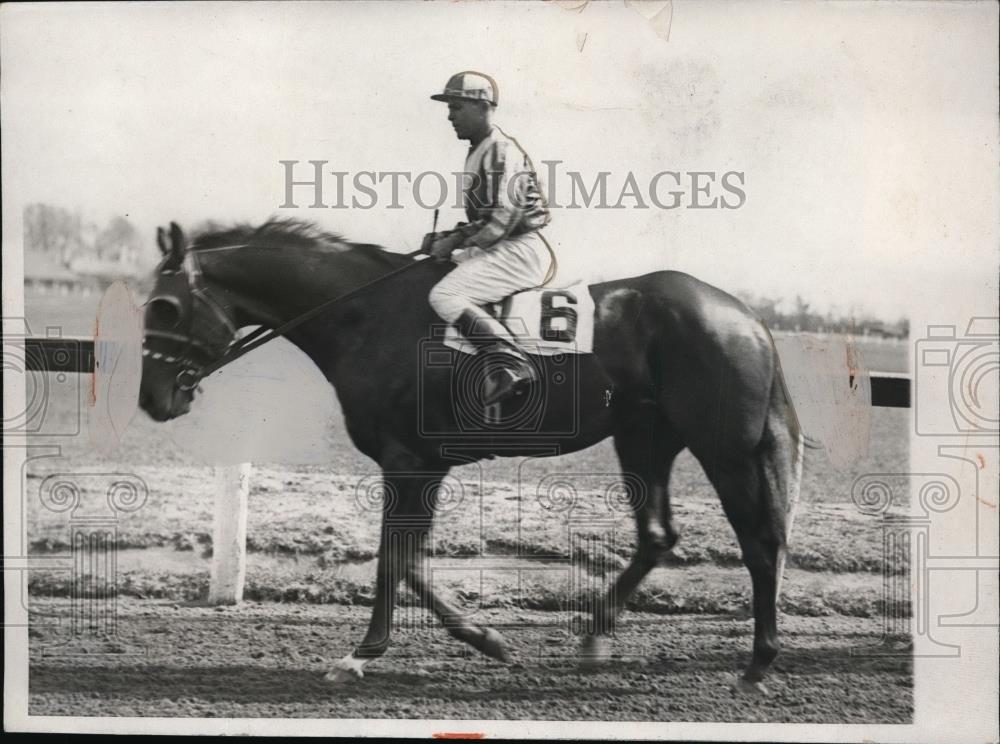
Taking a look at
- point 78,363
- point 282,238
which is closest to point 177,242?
point 282,238

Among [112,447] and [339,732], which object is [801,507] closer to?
[339,732]

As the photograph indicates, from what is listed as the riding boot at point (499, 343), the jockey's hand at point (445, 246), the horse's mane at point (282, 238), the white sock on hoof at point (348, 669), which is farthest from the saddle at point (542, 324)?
the white sock on hoof at point (348, 669)

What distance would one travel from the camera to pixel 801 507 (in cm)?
445

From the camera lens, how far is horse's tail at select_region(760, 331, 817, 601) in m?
4.40

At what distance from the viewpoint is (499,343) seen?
4.34m

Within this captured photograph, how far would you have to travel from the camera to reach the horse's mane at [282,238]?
4.43 meters

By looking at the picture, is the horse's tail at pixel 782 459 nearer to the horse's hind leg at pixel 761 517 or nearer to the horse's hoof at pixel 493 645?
the horse's hind leg at pixel 761 517

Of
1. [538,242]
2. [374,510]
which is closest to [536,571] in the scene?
[374,510]

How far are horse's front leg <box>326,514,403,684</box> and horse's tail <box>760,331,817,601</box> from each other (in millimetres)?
1707

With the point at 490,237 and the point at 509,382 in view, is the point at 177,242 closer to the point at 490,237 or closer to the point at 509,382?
the point at 490,237

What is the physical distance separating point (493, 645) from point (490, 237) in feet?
6.06

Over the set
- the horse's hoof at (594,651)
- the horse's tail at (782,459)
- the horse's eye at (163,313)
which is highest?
the horse's eye at (163,313)

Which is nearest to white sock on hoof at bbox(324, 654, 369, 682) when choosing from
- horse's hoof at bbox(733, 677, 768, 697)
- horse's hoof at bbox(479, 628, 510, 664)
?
horse's hoof at bbox(479, 628, 510, 664)

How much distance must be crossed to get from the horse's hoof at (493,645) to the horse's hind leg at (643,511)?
365mm
